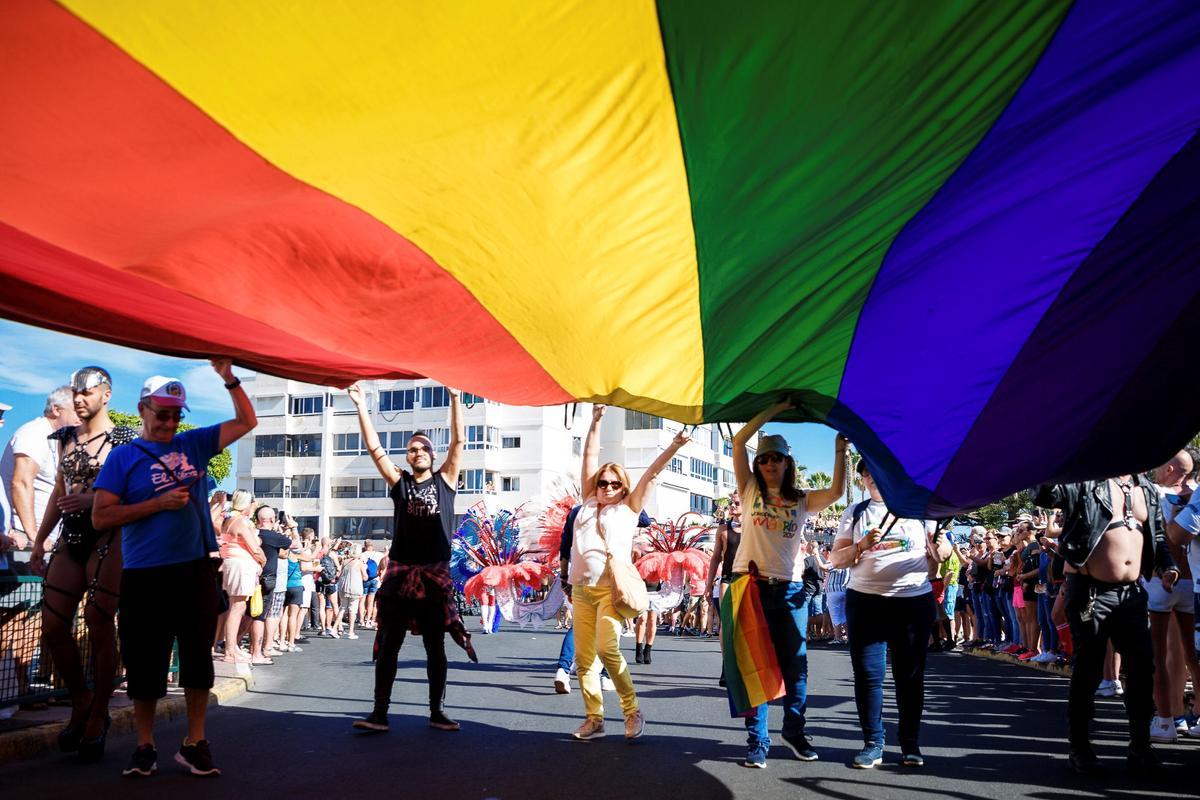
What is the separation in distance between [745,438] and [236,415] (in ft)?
10.1

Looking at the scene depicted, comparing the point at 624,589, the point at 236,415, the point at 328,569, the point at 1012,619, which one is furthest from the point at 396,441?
the point at 236,415

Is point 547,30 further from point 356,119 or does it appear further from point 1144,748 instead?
point 1144,748

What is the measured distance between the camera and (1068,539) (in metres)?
6.24

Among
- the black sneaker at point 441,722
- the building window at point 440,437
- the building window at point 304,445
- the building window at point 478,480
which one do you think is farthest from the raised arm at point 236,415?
the building window at point 304,445

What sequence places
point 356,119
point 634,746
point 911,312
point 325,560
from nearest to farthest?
point 356,119
point 911,312
point 634,746
point 325,560

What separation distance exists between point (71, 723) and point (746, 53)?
6.04m

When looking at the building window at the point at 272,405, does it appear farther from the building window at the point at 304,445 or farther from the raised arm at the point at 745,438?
the raised arm at the point at 745,438

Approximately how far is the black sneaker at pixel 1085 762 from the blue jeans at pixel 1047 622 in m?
7.22

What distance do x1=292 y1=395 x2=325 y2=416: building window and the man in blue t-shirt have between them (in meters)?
63.2

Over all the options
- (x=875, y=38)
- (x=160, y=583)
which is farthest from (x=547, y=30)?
(x=160, y=583)

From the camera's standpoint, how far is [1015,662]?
14148 mm

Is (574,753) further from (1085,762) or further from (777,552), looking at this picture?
(1085,762)

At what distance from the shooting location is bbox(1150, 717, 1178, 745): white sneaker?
7.07 metres

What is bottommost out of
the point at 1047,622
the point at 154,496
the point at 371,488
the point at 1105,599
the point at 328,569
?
the point at 1047,622
